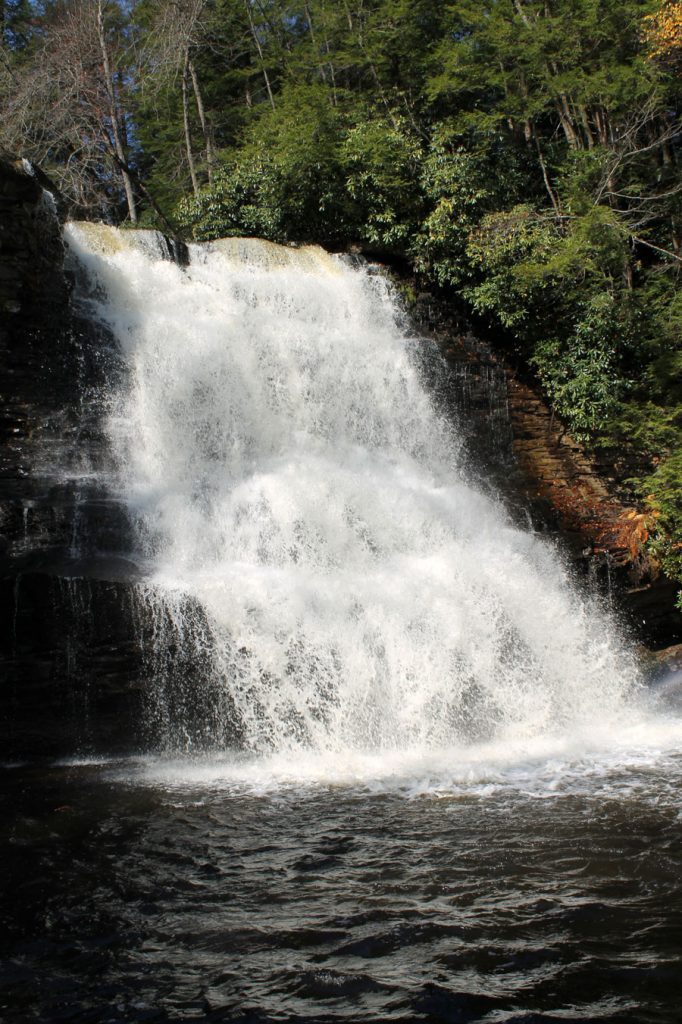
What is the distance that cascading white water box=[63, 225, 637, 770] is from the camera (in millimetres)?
8031

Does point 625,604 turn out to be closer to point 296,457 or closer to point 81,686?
point 296,457

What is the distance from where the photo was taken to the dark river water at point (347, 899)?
373 centimetres

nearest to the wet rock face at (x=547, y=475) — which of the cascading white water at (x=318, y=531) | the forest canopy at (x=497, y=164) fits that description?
the forest canopy at (x=497, y=164)

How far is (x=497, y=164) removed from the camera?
16.1 m

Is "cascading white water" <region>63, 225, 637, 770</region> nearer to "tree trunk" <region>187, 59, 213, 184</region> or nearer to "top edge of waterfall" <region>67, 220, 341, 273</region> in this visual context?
"top edge of waterfall" <region>67, 220, 341, 273</region>

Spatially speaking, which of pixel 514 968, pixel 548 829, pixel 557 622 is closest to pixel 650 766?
pixel 548 829

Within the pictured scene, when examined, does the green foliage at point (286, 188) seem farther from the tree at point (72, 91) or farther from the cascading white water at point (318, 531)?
the tree at point (72, 91)

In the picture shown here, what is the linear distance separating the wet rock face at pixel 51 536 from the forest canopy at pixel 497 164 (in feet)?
19.8

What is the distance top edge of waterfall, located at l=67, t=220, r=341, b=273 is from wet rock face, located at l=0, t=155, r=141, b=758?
1.18 m

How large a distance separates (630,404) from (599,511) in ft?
7.65

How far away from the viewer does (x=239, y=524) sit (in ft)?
31.5

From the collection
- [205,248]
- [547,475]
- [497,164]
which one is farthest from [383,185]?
[547,475]

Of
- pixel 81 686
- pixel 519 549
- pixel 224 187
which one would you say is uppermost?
pixel 224 187

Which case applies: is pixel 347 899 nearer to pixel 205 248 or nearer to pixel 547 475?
pixel 547 475
